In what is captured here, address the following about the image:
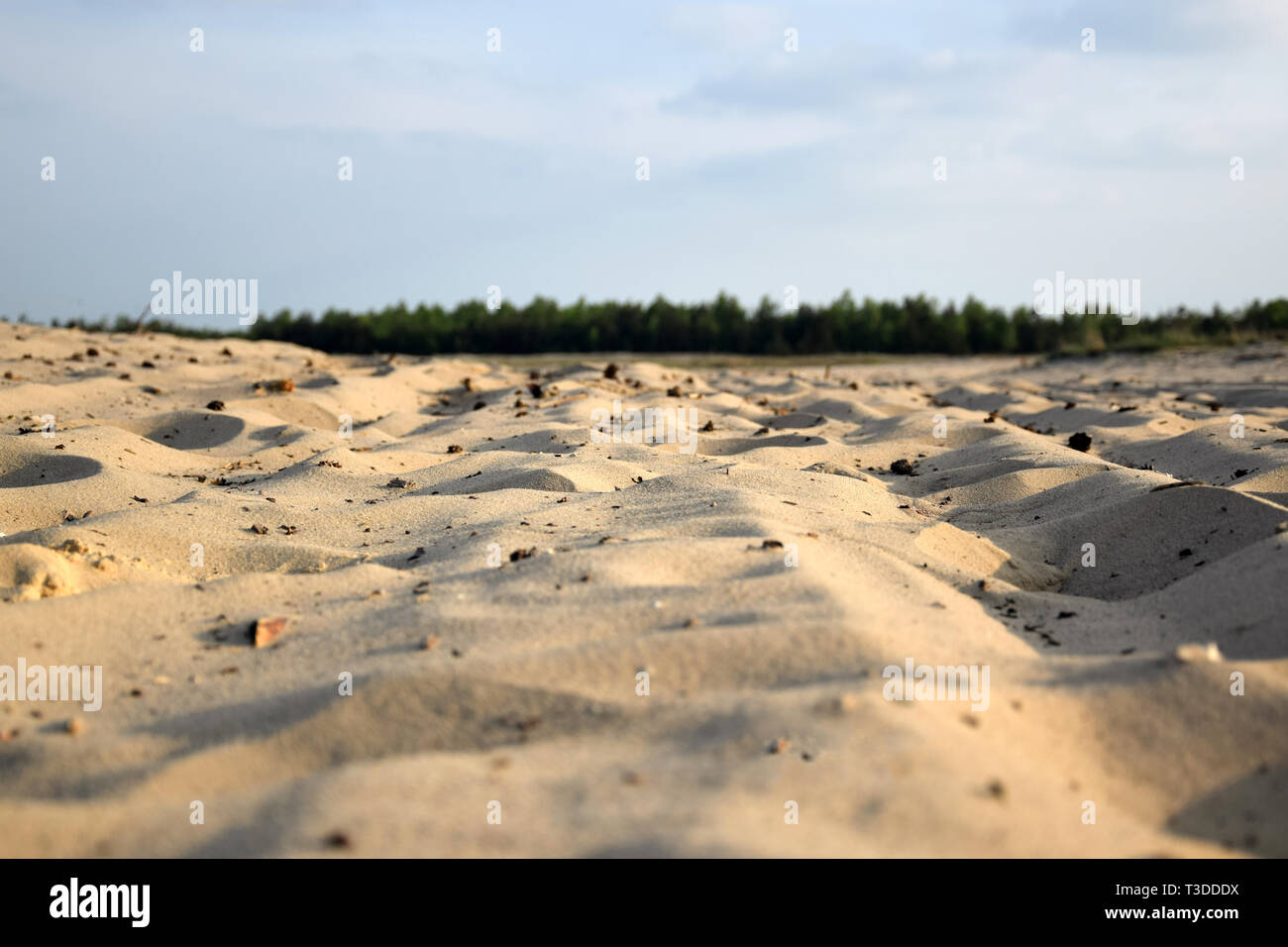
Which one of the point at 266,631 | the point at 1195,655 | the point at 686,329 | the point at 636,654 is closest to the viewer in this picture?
the point at 1195,655

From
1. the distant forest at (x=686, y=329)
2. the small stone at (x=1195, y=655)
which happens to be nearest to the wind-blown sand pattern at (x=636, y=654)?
the small stone at (x=1195, y=655)

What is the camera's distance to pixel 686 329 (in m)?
19.2

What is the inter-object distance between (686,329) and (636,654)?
56.3ft

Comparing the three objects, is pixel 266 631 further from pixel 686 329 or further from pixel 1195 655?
pixel 686 329

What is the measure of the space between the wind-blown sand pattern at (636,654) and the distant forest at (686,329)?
13.8 metres

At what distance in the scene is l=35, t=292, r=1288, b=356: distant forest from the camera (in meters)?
18.3

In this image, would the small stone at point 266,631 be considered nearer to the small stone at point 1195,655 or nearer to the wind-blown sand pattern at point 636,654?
the wind-blown sand pattern at point 636,654

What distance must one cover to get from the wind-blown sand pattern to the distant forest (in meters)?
13.8

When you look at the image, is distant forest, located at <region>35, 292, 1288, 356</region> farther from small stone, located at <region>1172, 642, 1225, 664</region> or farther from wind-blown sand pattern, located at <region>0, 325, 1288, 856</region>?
small stone, located at <region>1172, 642, 1225, 664</region>

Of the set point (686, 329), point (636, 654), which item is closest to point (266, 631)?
point (636, 654)

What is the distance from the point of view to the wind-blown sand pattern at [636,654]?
1.79 meters

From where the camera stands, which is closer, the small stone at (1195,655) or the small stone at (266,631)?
the small stone at (1195,655)

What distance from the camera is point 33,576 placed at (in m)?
2.92
